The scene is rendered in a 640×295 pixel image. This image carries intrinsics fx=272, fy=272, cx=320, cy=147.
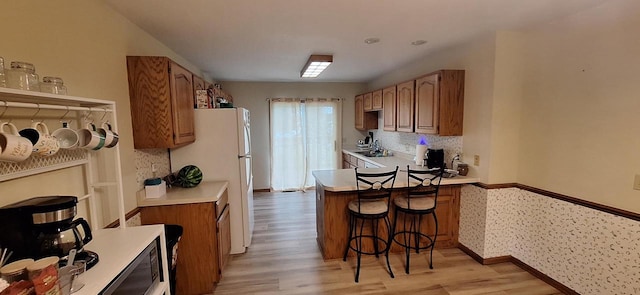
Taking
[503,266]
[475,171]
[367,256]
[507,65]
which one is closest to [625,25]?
[507,65]

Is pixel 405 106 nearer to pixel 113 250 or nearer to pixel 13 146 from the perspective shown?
pixel 113 250

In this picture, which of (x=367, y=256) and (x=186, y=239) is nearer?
(x=186, y=239)

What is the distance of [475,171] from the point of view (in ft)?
9.70

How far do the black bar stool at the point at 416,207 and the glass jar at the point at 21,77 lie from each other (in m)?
2.66

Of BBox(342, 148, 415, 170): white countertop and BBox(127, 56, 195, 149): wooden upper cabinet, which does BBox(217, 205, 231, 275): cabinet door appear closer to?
BBox(127, 56, 195, 149): wooden upper cabinet

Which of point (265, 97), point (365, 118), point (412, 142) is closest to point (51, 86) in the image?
point (412, 142)

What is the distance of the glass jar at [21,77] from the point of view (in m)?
1.08

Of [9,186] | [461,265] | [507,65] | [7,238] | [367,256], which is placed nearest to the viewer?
[7,238]

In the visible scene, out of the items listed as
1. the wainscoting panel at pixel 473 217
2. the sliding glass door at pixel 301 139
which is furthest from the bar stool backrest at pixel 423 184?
the sliding glass door at pixel 301 139

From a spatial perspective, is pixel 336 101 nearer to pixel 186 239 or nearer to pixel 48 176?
pixel 186 239

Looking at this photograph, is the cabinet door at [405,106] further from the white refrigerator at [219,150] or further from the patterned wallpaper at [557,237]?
the white refrigerator at [219,150]

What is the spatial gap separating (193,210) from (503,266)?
10.1 feet

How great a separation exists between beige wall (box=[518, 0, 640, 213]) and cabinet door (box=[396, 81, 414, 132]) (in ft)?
3.99

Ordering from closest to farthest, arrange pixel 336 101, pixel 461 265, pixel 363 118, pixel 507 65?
pixel 507 65 < pixel 461 265 < pixel 363 118 < pixel 336 101
